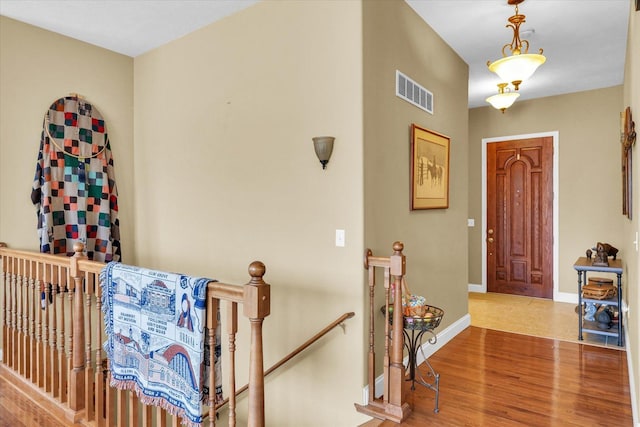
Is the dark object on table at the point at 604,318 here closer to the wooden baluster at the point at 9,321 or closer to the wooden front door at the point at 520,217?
the wooden front door at the point at 520,217

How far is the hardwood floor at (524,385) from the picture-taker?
98.7 inches

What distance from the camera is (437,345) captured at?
3652 mm

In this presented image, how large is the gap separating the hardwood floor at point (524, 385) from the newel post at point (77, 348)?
6.07ft

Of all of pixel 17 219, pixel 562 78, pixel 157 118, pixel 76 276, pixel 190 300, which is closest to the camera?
pixel 190 300

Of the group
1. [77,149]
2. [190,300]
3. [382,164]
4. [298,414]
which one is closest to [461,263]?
[382,164]

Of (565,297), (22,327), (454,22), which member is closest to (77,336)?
(22,327)

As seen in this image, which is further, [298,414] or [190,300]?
[298,414]

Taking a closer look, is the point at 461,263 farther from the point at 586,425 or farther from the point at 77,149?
the point at 77,149

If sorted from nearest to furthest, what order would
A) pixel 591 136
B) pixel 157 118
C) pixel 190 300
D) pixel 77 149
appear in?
pixel 190 300, pixel 77 149, pixel 157 118, pixel 591 136

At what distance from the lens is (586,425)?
7.95 ft

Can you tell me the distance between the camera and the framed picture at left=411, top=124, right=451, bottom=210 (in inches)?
129

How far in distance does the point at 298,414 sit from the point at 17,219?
2.88m

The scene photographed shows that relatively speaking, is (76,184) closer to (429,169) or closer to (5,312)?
(5,312)

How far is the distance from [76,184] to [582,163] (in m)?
6.04
